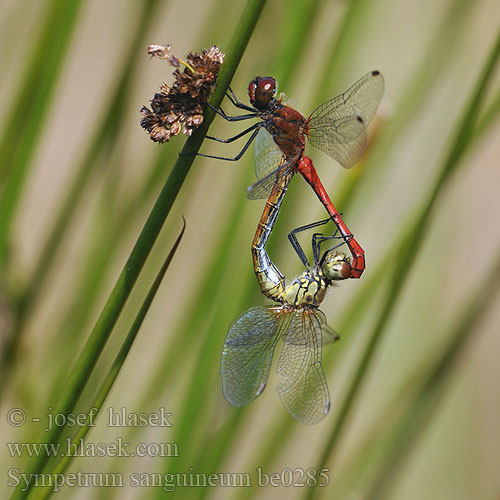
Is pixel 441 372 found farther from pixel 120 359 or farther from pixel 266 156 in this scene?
pixel 120 359

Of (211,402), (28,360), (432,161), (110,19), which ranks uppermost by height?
(110,19)

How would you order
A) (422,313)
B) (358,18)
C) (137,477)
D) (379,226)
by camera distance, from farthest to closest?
(379,226) → (422,313) → (137,477) → (358,18)

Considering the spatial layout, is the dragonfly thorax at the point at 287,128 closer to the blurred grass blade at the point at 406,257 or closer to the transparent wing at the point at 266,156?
the transparent wing at the point at 266,156

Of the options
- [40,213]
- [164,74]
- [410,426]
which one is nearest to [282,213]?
[410,426]

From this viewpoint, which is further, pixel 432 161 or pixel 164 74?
pixel 164 74

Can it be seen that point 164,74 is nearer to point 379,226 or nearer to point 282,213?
point 379,226

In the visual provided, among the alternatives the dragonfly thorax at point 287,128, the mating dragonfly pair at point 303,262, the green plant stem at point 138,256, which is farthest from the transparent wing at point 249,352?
the green plant stem at point 138,256

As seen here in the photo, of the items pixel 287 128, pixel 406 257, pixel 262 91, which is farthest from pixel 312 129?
pixel 406 257
